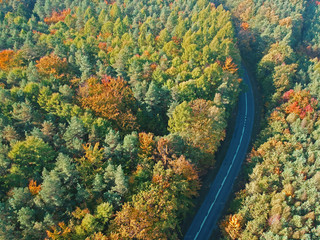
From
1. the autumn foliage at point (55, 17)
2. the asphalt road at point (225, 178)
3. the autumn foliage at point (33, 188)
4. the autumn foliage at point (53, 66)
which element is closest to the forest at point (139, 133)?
the autumn foliage at point (33, 188)

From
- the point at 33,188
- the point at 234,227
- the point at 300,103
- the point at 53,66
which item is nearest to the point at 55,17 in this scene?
the point at 53,66

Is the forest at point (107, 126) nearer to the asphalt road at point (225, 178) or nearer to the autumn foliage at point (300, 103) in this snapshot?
the asphalt road at point (225, 178)

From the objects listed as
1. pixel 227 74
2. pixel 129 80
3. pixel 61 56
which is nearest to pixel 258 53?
pixel 227 74

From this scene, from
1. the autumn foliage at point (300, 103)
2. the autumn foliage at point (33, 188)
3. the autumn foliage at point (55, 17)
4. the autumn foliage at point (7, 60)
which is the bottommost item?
the autumn foliage at point (300, 103)

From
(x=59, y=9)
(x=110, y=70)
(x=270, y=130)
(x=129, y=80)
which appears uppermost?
(x=59, y=9)

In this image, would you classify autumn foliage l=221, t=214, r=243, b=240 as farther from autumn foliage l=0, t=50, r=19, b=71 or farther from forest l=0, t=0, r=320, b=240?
autumn foliage l=0, t=50, r=19, b=71

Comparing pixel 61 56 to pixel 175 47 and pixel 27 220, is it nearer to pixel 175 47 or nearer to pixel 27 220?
pixel 175 47

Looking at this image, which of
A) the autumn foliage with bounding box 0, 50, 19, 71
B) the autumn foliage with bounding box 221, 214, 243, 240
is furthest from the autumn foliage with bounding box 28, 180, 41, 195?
the autumn foliage with bounding box 0, 50, 19, 71
